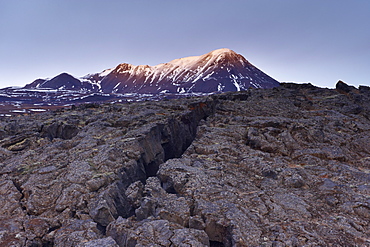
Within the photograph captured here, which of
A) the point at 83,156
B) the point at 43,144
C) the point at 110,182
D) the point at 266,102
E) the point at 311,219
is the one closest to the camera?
the point at 311,219

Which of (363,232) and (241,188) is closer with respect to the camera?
(363,232)

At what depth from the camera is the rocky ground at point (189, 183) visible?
11531 mm

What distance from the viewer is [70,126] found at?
26.7 m

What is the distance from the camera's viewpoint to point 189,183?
1507 cm

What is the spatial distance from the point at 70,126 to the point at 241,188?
73.0 feet

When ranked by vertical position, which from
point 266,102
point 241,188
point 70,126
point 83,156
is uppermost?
point 266,102

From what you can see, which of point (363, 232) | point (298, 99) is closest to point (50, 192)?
point (363, 232)

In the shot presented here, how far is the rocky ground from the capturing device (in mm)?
11531

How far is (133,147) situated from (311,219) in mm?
15330

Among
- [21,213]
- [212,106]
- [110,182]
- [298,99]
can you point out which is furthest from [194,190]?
[298,99]

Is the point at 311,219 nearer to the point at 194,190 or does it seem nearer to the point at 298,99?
the point at 194,190

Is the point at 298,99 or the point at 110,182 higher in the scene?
the point at 298,99

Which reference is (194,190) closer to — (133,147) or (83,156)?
(133,147)

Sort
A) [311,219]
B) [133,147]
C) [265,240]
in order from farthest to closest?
[133,147], [311,219], [265,240]
